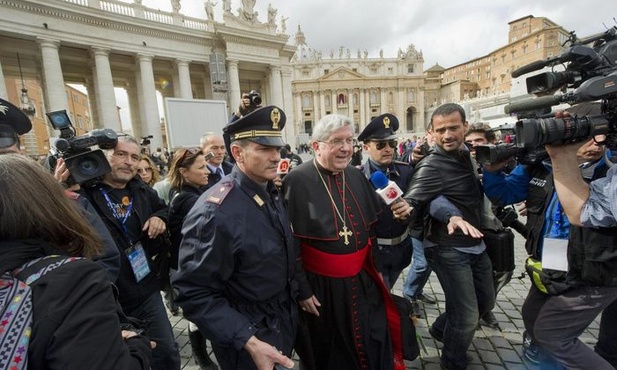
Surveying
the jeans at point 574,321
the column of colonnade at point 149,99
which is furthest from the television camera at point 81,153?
the column of colonnade at point 149,99

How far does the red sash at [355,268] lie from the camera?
2.23 meters

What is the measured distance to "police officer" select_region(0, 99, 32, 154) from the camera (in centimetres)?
170

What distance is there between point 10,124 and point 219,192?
1367 mm

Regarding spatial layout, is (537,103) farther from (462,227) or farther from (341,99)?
(341,99)

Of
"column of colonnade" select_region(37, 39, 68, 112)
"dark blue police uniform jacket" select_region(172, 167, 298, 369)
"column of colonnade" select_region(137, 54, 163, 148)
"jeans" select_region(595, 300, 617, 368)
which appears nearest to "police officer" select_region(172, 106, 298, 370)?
"dark blue police uniform jacket" select_region(172, 167, 298, 369)

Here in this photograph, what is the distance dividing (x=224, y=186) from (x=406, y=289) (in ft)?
9.34

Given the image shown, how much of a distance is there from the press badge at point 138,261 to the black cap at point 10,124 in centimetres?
98

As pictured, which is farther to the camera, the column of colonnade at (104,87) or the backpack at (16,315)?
the column of colonnade at (104,87)

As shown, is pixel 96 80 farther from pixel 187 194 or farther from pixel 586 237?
pixel 586 237

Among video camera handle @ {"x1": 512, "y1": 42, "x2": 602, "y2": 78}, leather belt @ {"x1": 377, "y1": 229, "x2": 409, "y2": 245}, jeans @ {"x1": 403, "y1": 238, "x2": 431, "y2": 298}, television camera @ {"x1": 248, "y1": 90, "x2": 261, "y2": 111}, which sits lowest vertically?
jeans @ {"x1": 403, "y1": 238, "x2": 431, "y2": 298}

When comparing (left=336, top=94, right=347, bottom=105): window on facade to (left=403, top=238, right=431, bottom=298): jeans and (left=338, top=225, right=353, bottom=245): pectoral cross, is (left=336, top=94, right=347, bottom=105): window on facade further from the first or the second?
(left=338, top=225, right=353, bottom=245): pectoral cross

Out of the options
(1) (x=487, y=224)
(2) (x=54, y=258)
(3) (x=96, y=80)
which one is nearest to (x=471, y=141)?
(1) (x=487, y=224)

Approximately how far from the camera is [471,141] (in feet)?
12.1

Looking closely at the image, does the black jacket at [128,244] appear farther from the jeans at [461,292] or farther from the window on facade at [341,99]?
the window on facade at [341,99]
